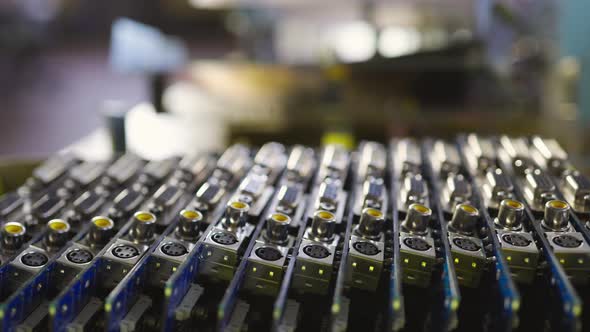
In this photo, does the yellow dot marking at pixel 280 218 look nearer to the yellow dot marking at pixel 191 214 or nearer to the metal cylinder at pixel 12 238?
the yellow dot marking at pixel 191 214

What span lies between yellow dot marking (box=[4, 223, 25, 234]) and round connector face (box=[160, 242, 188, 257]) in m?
0.27

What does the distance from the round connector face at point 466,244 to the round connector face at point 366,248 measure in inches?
5.6

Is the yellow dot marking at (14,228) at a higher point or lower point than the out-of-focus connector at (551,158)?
lower

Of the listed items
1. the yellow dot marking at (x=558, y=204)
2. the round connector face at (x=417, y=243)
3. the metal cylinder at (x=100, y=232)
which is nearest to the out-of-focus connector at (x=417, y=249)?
the round connector face at (x=417, y=243)

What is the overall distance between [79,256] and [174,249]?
16 centimetres

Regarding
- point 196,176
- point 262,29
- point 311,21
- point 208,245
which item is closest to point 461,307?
point 208,245

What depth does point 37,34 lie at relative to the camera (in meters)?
7.10

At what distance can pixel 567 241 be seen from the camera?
94 centimetres

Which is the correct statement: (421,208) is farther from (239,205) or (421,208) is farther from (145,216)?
(145,216)

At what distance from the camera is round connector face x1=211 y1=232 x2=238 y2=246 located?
97 centimetres

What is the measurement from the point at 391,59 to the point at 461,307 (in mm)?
2599

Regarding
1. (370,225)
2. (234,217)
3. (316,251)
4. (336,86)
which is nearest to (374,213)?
(370,225)

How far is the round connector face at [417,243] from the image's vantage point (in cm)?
95

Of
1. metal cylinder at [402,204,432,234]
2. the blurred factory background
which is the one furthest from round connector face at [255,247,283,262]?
the blurred factory background
